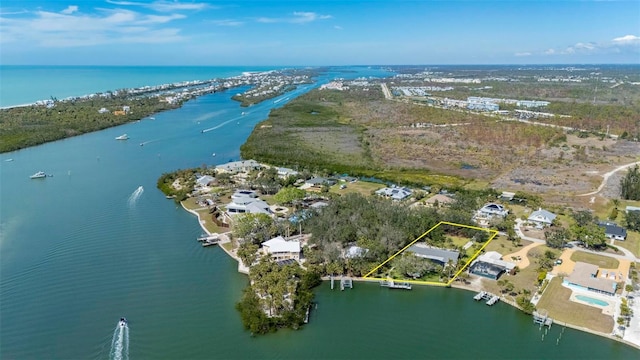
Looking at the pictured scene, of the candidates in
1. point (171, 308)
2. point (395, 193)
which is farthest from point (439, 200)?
point (171, 308)

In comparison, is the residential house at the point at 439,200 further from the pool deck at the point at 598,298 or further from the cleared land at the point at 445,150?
the pool deck at the point at 598,298

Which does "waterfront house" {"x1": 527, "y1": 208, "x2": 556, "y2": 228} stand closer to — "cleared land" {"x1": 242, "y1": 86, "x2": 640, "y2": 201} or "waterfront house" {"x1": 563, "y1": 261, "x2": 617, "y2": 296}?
"cleared land" {"x1": 242, "y1": 86, "x2": 640, "y2": 201}

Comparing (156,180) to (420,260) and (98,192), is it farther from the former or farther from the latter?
(420,260)

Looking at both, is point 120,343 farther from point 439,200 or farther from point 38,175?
point 38,175

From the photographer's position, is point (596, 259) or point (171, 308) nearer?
point (171, 308)

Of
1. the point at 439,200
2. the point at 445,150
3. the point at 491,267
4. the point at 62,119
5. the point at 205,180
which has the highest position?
the point at 62,119

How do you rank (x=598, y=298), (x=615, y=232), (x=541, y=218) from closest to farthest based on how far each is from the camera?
1. (x=598, y=298)
2. (x=615, y=232)
3. (x=541, y=218)

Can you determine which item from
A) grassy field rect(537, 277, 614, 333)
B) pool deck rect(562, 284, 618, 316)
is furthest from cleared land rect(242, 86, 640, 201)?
grassy field rect(537, 277, 614, 333)
